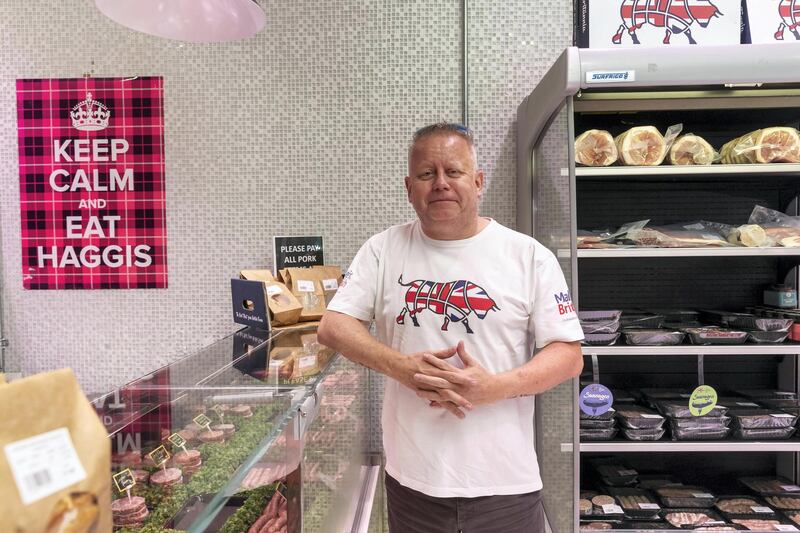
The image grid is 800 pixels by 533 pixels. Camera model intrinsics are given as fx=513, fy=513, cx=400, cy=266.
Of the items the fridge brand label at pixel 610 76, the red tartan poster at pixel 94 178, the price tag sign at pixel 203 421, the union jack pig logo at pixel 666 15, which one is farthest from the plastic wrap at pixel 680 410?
the red tartan poster at pixel 94 178

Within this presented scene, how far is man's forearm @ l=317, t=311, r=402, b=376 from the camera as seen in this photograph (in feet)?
5.18

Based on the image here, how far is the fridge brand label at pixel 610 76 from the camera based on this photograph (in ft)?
6.96

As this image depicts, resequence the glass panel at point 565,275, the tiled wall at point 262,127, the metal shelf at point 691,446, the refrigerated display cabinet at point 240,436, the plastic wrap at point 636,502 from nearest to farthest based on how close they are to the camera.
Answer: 1. the refrigerated display cabinet at point 240,436
2. the glass panel at point 565,275
3. the metal shelf at point 691,446
4. the plastic wrap at point 636,502
5. the tiled wall at point 262,127

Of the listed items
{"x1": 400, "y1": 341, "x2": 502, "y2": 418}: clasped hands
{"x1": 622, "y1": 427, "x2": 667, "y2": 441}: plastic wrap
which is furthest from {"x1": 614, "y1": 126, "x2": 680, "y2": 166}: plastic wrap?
{"x1": 400, "y1": 341, "x2": 502, "y2": 418}: clasped hands

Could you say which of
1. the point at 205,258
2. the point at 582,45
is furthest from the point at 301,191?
the point at 582,45

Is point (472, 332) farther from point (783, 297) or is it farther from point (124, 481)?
point (783, 297)

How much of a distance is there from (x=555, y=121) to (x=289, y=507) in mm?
1960

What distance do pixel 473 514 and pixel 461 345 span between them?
55cm

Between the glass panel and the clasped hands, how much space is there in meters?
0.91

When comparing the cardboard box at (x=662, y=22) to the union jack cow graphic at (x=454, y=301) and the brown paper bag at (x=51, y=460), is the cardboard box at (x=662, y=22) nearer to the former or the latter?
the union jack cow graphic at (x=454, y=301)

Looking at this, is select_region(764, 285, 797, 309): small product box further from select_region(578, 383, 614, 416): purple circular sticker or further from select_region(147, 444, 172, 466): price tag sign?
select_region(147, 444, 172, 466): price tag sign

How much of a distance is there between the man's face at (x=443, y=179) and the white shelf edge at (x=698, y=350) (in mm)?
1125

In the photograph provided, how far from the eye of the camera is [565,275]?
230cm

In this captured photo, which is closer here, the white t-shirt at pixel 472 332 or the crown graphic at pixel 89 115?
the white t-shirt at pixel 472 332
